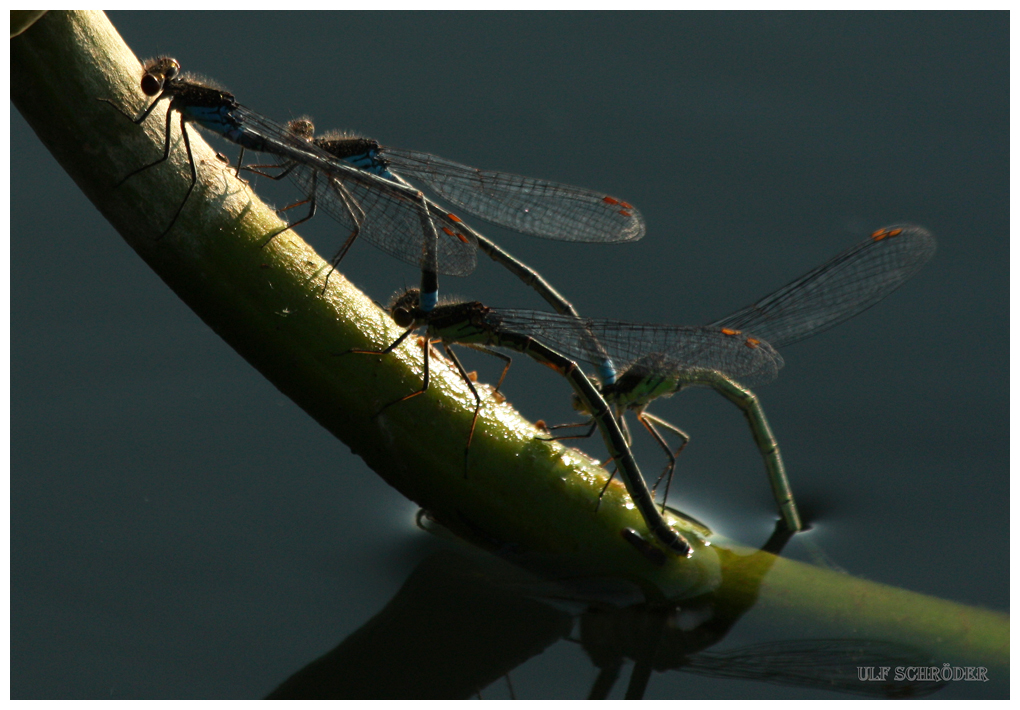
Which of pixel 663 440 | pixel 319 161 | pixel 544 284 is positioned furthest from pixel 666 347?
pixel 319 161

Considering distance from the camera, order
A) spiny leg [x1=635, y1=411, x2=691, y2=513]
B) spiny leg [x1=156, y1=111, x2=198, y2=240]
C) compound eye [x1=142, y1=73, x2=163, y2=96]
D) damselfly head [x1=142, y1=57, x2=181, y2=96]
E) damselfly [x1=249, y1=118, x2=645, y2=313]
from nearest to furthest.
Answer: spiny leg [x1=156, y1=111, x2=198, y2=240], compound eye [x1=142, y1=73, x2=163, y2=96], damselfly head [x1=142, y1=57, x2=181, y2=96], spiny leg [x1=635, y1=411, x2=691, y2=513], damselfly [x1=249, y1=118, x2=645, y2=313]

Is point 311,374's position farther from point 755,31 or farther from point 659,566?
point 755,31

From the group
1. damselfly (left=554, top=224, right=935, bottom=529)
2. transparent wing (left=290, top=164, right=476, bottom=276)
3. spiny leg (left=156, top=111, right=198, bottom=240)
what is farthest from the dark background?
spiny leg (left=156, top=111, right=198, bottom=240)

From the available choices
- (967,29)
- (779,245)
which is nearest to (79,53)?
(779,245)

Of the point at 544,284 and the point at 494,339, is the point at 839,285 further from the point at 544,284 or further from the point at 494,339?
the point at 494,339

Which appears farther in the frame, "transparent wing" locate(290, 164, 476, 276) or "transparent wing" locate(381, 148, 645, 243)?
"transparent wing" locate(381, 148, 645, 243)

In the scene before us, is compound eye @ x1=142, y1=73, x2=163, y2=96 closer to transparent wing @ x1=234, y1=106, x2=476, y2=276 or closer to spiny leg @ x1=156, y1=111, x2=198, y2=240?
spiny leg @ x1=156, y1=111, x2=198, y2=240

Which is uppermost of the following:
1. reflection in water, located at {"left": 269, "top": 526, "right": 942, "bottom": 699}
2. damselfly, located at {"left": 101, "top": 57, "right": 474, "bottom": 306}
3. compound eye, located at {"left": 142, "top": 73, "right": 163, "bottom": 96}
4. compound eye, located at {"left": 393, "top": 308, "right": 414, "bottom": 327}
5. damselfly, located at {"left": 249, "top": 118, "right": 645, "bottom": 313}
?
damselfly, located at {"left": 249, "top": 118, "right": 645, "bottom": 313}

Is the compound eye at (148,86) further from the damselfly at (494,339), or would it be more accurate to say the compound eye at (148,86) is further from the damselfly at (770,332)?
the damselfly at (770,332)
